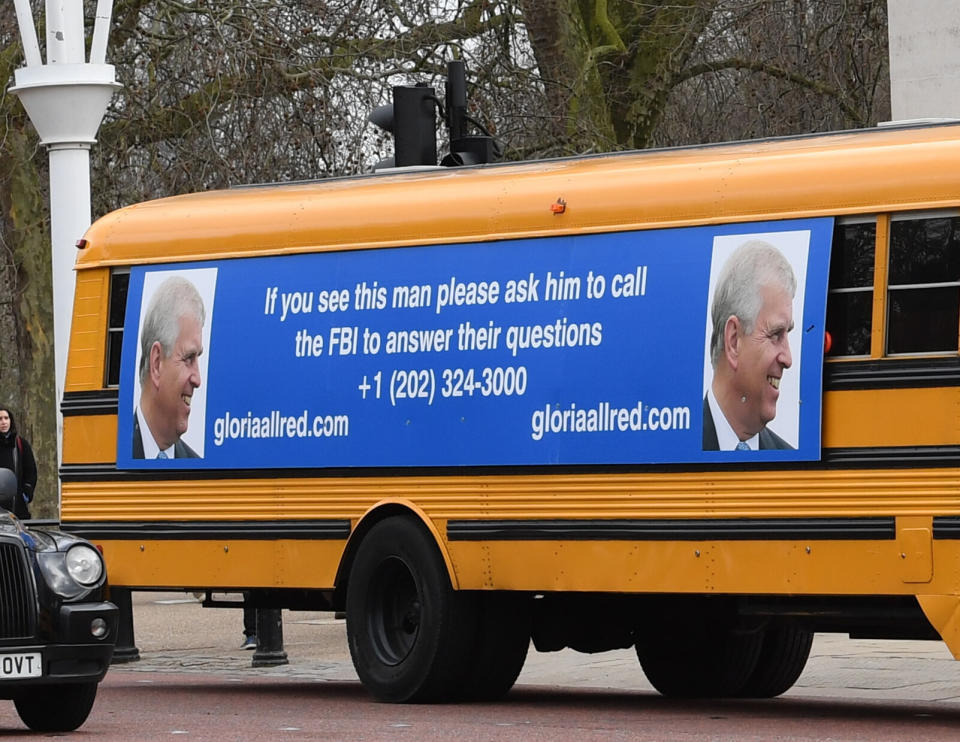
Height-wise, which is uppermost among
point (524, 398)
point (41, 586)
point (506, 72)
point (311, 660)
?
point (506, 72)

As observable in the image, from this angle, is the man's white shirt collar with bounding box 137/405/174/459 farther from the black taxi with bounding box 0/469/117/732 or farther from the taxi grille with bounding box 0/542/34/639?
the taxi grille with bounding box 0/542/34/639

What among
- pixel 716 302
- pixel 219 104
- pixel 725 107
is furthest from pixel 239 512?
pixel 725 107

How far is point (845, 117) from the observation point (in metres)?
22.1

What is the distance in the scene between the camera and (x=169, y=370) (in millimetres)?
13820

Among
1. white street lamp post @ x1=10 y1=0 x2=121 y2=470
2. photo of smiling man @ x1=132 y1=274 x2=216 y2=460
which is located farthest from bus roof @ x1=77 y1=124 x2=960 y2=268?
white street lamp post @ x1=10 y1=0 x2=121 y2=470

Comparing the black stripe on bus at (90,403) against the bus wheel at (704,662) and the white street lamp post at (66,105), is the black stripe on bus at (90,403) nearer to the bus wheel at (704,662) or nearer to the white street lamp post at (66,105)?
the bus wheel at (704,662)

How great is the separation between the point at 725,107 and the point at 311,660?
888cm

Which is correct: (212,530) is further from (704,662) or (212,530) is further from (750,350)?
(750,350)

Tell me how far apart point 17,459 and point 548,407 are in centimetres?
881

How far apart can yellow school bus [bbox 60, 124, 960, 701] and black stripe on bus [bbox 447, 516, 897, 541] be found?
0.02 m

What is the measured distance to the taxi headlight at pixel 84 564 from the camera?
11406 mm

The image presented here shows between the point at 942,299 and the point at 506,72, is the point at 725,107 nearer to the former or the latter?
the point at 506,72

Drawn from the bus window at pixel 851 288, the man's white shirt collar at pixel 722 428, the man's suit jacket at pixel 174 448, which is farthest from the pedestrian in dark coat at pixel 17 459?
the bus window at pixel 851 288

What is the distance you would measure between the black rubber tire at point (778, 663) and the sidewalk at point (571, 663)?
0.30 meters
